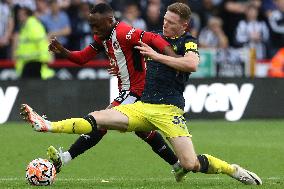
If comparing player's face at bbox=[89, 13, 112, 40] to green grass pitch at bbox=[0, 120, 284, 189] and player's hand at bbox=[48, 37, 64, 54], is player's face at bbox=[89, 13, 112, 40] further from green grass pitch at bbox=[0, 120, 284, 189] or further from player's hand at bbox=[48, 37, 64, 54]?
green grass pitch at bbox=[0, 120, 284, 189]

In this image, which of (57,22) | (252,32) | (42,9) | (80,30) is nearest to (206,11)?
(252,32)

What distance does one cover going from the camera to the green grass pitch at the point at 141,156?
1073 cm

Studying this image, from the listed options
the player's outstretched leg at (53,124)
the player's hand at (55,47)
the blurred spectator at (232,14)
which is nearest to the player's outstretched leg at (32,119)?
the player's outstretched leg at (53,124)

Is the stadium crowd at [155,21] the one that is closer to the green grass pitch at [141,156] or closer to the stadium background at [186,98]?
the stadium background at [186,98]

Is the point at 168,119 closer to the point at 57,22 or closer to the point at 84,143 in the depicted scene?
the point at 84,143

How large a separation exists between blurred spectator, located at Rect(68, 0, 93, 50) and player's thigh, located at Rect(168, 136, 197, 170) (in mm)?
11006

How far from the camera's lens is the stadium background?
39.7 ft

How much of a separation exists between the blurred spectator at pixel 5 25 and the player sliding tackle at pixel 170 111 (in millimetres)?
10652

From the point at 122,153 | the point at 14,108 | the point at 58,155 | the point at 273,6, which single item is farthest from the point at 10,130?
the point at 273,6

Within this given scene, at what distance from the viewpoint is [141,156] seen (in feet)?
45.2

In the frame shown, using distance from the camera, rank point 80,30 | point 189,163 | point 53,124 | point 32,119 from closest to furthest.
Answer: point 32,119, point 53,124, point 189,163, point 80,30

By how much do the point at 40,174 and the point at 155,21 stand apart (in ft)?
33.9

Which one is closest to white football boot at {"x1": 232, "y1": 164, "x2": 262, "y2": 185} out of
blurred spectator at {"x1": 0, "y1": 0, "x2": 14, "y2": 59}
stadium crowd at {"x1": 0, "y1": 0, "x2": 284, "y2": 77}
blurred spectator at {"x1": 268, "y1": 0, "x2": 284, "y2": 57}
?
stadium crowd at {"x1": 0, "y1": 0, "x2": 284, "y2": 77}

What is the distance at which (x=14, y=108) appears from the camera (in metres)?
18.0
